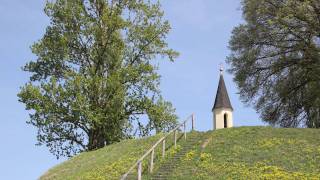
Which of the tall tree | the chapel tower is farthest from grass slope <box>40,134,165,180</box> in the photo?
the chapel tower

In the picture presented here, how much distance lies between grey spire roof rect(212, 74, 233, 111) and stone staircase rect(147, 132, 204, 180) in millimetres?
27351

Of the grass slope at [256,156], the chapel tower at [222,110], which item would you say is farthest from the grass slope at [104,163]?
the chapel tower at [222,110]

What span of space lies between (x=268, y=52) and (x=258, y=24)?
2662 millimetres

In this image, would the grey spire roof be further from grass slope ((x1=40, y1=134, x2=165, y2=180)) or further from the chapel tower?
grass slope ((x1=40, y1=134, x2=165, y2=180))

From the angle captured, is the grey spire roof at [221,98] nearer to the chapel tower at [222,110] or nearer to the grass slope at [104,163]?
the chapel tower at [222,110]

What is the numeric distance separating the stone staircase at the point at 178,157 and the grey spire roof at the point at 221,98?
89.7ft

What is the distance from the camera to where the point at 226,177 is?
21219 millimetres

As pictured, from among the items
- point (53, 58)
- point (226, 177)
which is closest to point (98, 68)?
point (53, 58)

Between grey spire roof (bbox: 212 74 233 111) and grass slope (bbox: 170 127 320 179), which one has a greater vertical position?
grey spire roof (bbox: 212 74 233 111)

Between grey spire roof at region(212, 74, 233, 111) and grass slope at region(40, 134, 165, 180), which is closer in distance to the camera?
grass slope at region(40, 134, 165, 180)

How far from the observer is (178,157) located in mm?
25172

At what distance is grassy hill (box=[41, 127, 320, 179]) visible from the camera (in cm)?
2197

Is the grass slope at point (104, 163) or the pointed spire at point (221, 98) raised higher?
the pointed spire at point (221, 98)

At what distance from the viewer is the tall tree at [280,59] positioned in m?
39.7
